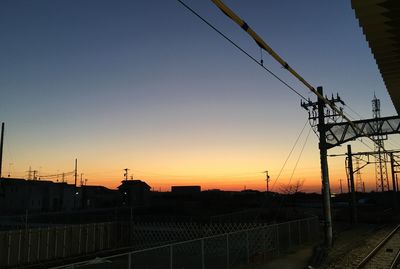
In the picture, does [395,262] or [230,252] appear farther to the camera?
[230,252]

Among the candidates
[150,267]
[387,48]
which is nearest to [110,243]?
[150,267]

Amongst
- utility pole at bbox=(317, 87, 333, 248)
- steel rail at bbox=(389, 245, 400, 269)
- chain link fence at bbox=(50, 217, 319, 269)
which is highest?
utility pole at bbox=(317, 87, 333, 248)

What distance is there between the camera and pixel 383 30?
8695 mm

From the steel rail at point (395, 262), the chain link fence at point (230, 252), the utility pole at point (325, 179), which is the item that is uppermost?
the utility pole at point (325, 179)

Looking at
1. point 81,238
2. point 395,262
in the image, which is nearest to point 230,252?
point 395,262

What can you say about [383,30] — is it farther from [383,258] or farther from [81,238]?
[81,238]

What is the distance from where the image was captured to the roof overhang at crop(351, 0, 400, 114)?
24.6ft

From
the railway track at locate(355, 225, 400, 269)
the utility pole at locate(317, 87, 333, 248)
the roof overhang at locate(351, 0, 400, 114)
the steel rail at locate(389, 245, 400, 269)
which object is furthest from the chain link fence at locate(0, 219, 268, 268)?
the roof overhang at locate(351, 0, 400, 114)

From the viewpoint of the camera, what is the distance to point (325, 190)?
77.9 feet

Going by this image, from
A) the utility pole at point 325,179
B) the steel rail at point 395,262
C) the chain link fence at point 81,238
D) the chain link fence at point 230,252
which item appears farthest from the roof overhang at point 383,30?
the chain link fence at point 81,238

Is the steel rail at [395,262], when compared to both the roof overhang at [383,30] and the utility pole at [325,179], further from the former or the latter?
the roof overhang at [383,30]

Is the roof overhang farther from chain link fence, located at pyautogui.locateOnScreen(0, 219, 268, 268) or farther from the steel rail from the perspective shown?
chain link fence, located at pyautogui.locateOnScreen(0, 219, 268, 268)

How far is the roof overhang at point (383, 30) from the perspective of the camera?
7488 mm

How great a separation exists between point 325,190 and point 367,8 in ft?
57.6
